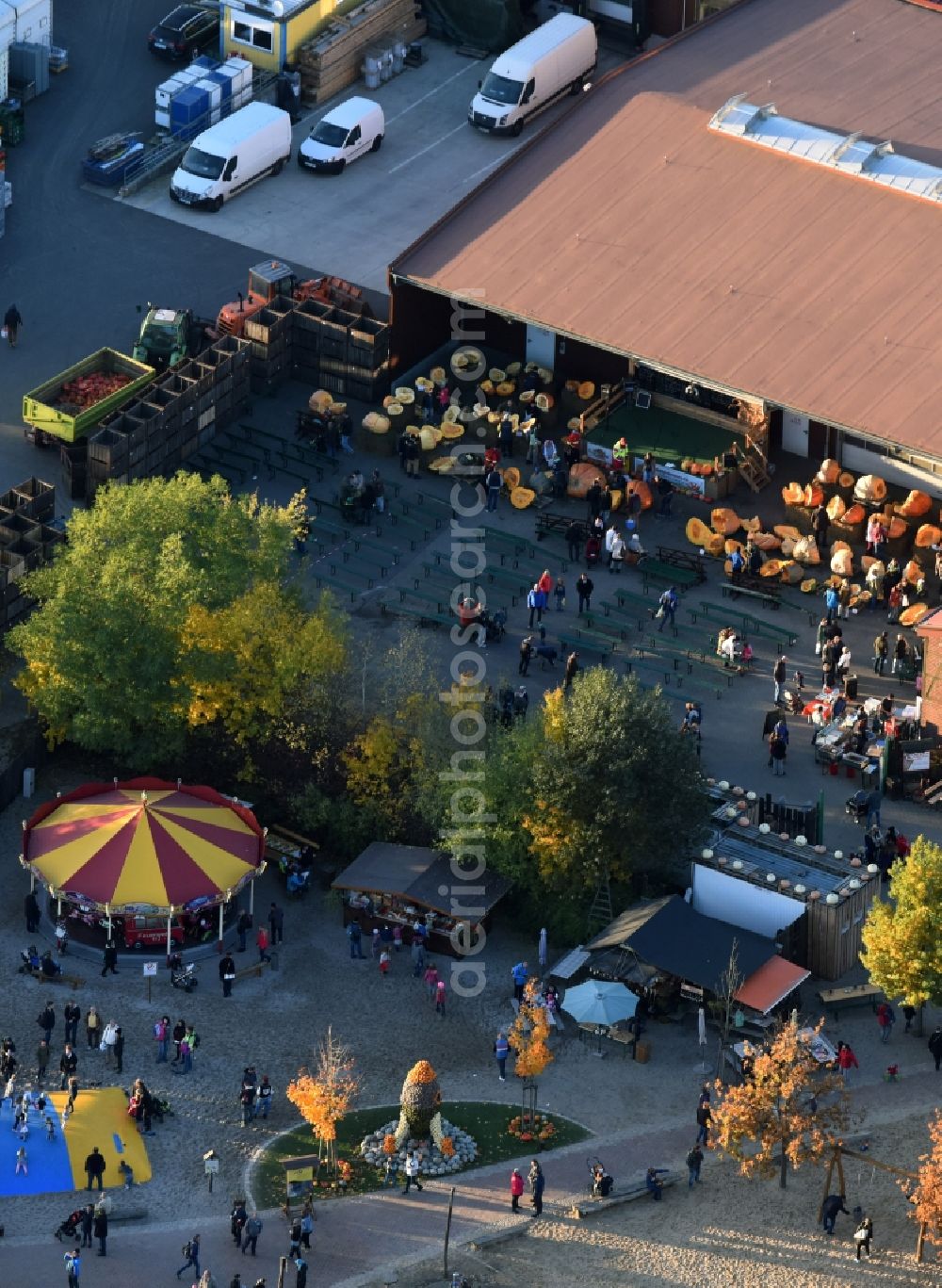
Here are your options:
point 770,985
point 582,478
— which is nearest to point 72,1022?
point 770,985

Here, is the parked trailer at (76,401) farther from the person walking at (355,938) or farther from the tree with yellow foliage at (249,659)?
the person walking at (355,938)

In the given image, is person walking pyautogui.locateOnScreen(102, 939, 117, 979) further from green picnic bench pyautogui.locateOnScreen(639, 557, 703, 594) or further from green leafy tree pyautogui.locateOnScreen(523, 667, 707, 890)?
green picnic bench pyautogui.locateOnScreen(639, 557, 703, 594)

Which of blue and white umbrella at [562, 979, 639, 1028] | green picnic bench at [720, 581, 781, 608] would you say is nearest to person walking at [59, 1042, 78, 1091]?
blue and white umbrella at [562, 979, 639, 1028]

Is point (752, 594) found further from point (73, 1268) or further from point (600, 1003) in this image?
point (73, 1268)

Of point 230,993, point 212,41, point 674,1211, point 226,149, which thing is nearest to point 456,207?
point 226,149

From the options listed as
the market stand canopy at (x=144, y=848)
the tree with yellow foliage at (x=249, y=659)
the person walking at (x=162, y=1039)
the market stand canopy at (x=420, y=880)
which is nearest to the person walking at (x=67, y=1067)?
the person walking at (x=162, y=1039)

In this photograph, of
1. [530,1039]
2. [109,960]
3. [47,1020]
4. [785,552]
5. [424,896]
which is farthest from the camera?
[785,552]
